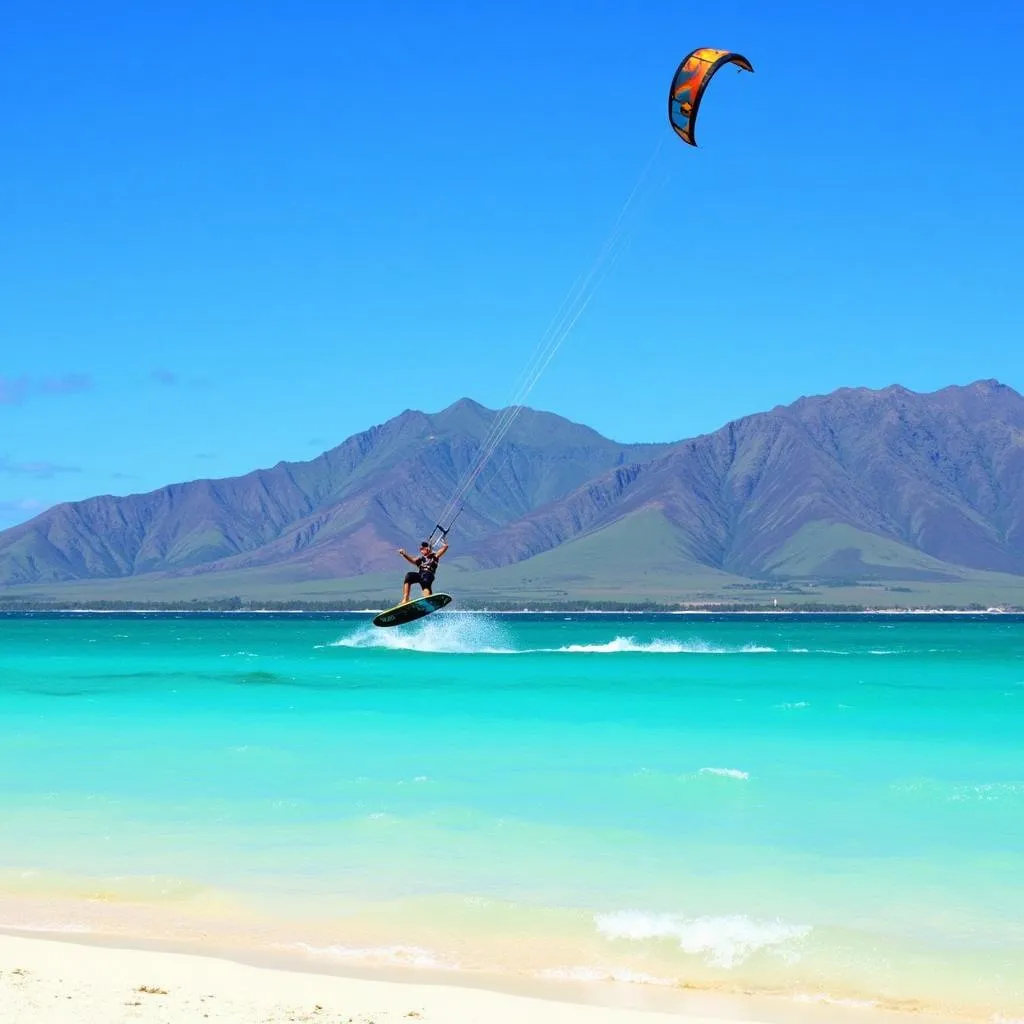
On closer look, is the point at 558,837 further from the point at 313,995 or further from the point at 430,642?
the point at 430,642

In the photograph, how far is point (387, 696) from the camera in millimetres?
49000

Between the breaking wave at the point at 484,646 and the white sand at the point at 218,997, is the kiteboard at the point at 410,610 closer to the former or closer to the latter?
the white sand at the point at 218,997

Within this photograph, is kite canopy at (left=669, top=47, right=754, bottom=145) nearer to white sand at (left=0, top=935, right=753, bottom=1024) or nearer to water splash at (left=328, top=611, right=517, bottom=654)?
white sand at (left=0, top=935, right=753, bottom=1024)

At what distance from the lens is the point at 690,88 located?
24109mm

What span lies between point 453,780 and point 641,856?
25.4 ft

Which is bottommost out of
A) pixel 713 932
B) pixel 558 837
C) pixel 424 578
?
pixel 713 932

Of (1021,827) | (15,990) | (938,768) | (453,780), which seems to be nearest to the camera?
(15,990)

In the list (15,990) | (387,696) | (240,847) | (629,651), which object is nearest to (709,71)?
(240,847)

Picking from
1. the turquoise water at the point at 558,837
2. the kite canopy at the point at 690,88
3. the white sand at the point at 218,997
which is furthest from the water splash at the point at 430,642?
A: the white sand at the point at 218,997

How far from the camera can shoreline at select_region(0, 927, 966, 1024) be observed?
12352 mm

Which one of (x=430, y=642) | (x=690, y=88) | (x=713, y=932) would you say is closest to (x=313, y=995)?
(x=713, y=932)

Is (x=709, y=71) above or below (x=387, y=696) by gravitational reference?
above

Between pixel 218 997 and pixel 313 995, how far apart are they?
868 mm

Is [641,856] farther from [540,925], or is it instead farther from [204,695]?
[204,695]
